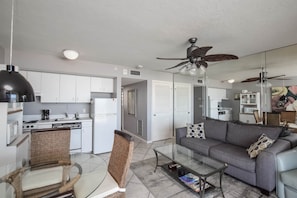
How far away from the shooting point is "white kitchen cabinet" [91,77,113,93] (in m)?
3.95

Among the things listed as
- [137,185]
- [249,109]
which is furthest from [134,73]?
[249,109]

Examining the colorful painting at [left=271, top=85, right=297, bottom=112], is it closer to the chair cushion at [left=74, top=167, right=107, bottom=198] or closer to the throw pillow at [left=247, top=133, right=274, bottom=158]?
the throw pillow at [left=247, top=133, right=274, bottom=158]

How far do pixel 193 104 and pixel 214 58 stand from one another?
3.43 m

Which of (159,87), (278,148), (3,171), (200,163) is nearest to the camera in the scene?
(3,171)

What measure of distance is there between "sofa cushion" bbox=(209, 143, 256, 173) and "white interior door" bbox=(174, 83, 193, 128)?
2.56 m

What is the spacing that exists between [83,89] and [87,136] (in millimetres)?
1269

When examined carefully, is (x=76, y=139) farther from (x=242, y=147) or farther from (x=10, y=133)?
(x=242, y=147)

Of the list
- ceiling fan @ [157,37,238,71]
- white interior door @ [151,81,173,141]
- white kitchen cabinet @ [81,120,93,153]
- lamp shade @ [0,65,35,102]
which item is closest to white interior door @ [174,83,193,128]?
white interior door @ [151,81,173,141]

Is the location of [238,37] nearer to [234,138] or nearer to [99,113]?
[234,138]

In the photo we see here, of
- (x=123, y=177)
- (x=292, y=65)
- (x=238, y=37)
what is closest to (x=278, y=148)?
(x=238, y=37)

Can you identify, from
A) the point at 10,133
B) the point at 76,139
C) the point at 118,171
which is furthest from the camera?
the point at 76,139

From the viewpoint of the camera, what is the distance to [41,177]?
5.30 feet

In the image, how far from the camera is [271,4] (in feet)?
5.09

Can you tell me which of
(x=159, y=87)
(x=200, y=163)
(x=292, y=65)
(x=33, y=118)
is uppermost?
(x=292, y=65)
